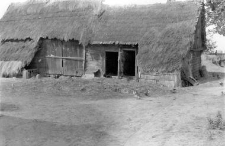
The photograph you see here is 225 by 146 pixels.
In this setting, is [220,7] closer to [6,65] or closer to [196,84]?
[196,84]

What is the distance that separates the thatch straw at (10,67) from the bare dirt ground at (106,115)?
4.46 meters

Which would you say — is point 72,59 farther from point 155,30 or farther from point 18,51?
point 155,30

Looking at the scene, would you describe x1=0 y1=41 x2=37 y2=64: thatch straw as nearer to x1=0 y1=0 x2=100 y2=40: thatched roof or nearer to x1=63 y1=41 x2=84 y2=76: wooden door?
x1=0 y1=0 x2=100 y2=40: thatched roof

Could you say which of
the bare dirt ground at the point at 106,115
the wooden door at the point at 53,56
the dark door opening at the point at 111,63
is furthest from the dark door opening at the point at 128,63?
the wooden door at the point at 53,56

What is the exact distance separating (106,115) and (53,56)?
35.2 feet

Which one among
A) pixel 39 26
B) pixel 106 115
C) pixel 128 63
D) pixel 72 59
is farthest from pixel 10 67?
pixel 106 115

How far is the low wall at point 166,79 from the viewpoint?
15336 millimetres

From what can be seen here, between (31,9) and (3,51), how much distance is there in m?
3.42

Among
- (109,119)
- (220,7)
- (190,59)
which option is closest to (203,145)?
(109,119)

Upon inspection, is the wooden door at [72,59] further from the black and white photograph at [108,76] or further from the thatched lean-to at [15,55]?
the thatched lean-to at [15,55]

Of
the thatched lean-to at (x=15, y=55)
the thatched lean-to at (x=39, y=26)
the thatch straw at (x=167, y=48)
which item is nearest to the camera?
the thatch straw at (x=167, y=48)

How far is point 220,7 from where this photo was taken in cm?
2355

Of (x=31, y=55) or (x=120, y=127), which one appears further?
(x=31, y=55)

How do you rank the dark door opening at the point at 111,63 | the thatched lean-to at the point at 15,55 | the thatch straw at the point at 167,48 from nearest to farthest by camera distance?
1. the thatch straw at the point at 167,48
2. the dark door opening at the point at 111,63
3. the thatched lean-to at the point at 15,55
